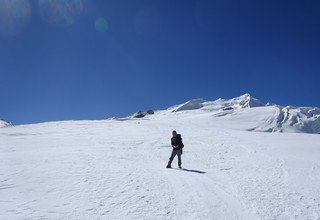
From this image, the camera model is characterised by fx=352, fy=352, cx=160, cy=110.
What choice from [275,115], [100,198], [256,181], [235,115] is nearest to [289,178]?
[256,181]

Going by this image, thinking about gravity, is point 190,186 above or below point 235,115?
below

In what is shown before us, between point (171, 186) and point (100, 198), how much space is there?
3154 mm

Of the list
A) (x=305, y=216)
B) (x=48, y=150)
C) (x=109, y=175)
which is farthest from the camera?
(x=48, y=150)

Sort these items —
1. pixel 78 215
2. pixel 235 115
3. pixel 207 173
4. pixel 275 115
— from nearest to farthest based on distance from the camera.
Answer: pixel 78 215, pixel 207 173, pixel 235 115, pixel 275 115

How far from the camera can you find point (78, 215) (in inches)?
398

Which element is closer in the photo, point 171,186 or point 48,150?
point 171,186

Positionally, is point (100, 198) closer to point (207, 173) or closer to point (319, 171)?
point (207, 173)

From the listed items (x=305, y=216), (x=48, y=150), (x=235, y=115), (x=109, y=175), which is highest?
(x=235, y=115)

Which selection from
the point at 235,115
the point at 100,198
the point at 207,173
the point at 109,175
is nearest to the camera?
the point at 100,198

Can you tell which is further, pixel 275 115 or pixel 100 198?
pixel 275 115

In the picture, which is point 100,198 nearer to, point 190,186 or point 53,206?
point 53,206

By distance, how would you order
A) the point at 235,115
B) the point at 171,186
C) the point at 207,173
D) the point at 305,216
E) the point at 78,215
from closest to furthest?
the point at 78,215 < the point at 305,216 < the point at 171,186 < the point at 207,173 < the point at 235,115

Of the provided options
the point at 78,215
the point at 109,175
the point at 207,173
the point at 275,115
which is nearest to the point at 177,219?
the point at 78,215

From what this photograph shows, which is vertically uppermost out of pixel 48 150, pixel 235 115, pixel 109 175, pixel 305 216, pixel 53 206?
pixel 235 115
